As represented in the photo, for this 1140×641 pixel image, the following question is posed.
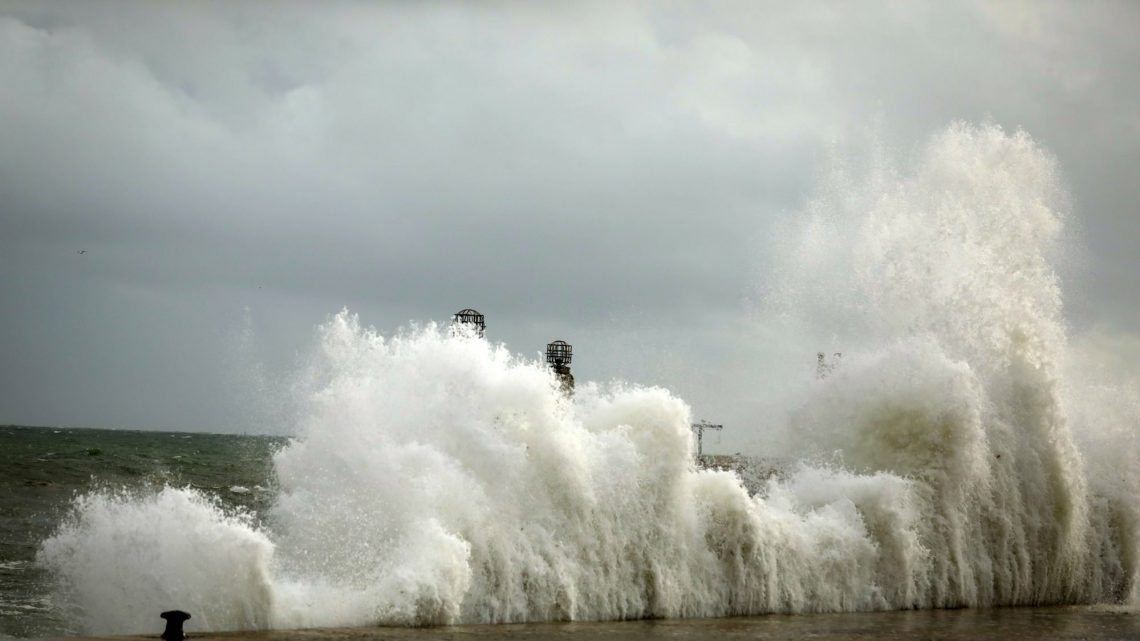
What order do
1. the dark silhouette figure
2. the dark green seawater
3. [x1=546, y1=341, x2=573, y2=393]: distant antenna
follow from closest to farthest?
1. the dark silhouette figure
2. the dark green seawater
3. [x1=546, y1=341, x2=573, y2=393]: distant antenna

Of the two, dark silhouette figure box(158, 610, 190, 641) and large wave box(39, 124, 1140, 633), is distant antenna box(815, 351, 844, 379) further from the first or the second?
dark silhouette figure box(158, 610, 190, 641)

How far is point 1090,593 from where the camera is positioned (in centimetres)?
2305

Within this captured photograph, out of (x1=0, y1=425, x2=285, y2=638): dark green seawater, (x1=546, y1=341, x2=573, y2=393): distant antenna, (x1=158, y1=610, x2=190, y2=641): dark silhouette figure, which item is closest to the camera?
(x1=158, y1=610, x2=190, y2=641): dark silhouette figure

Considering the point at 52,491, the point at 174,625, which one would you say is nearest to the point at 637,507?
the point at 174,625

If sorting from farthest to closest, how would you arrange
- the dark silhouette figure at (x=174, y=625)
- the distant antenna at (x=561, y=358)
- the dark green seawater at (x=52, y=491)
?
1. the distant antenna at (x=561, y=358)
2. the dark green seawater at (x=52, y=491)
3. the dark silhouette figure at (x=174, y=625)

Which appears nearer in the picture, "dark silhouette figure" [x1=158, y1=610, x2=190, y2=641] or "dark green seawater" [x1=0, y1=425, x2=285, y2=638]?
"dark silhouette figure" [x1=158, y1=610, x2=190, y2=641]

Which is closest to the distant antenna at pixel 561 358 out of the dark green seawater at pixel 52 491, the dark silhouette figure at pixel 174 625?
the dark green seawater at pixel 52 491

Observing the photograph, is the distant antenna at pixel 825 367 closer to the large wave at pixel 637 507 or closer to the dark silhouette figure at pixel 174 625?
the large wave at pixel 637 507

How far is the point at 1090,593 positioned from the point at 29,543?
22.7 metres

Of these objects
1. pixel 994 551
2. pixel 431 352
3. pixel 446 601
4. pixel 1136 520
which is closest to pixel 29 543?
pixel 431 352

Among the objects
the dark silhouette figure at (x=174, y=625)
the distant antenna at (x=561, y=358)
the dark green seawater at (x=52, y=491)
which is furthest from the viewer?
the distant antenna at (x=561, y=358)

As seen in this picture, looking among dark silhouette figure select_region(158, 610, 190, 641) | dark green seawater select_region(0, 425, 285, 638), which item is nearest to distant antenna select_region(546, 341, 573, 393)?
dark green seawater select_region(0, 425, 285, 638)

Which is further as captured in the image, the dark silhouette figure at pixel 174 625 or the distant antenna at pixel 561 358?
the distant antenna at pixel 561 358

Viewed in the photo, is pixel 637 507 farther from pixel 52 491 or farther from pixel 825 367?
pixel 52 491
